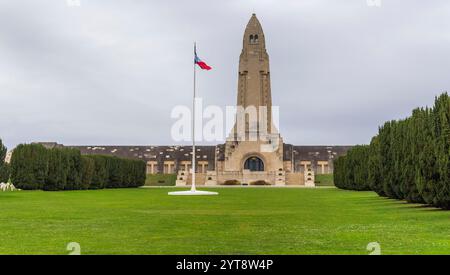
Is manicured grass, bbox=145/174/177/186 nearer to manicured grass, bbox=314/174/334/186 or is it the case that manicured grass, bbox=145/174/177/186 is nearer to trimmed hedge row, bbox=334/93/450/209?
manicured grass, bbox=314/174/334/186

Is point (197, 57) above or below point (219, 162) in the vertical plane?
above

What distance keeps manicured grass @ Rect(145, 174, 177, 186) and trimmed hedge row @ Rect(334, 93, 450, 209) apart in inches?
1983

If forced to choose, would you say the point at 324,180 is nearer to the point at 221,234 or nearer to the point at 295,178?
the point at 295,178

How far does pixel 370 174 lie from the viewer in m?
30.9

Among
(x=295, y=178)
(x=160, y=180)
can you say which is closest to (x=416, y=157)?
(x=295, y=178)

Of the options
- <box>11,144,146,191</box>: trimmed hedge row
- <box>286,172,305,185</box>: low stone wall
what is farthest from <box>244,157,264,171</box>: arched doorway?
<box>11,144,146,191</box>: trimmed hedge row

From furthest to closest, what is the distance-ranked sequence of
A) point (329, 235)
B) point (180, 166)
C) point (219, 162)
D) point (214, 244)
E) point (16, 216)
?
point (180, 166), point (219, 162), point (16, 216), point (329, 235), point (214, 244)

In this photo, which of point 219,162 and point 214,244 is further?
point 219,162

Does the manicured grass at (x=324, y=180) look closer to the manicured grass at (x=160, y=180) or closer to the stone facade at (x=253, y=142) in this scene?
the stone facade at (x=253, y=142)

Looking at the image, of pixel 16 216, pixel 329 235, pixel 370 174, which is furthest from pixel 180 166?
pixel 329 235

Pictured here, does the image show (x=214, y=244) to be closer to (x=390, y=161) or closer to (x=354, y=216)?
(x=354, y=216)

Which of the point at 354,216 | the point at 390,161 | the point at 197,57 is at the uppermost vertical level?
the point at 197,57
